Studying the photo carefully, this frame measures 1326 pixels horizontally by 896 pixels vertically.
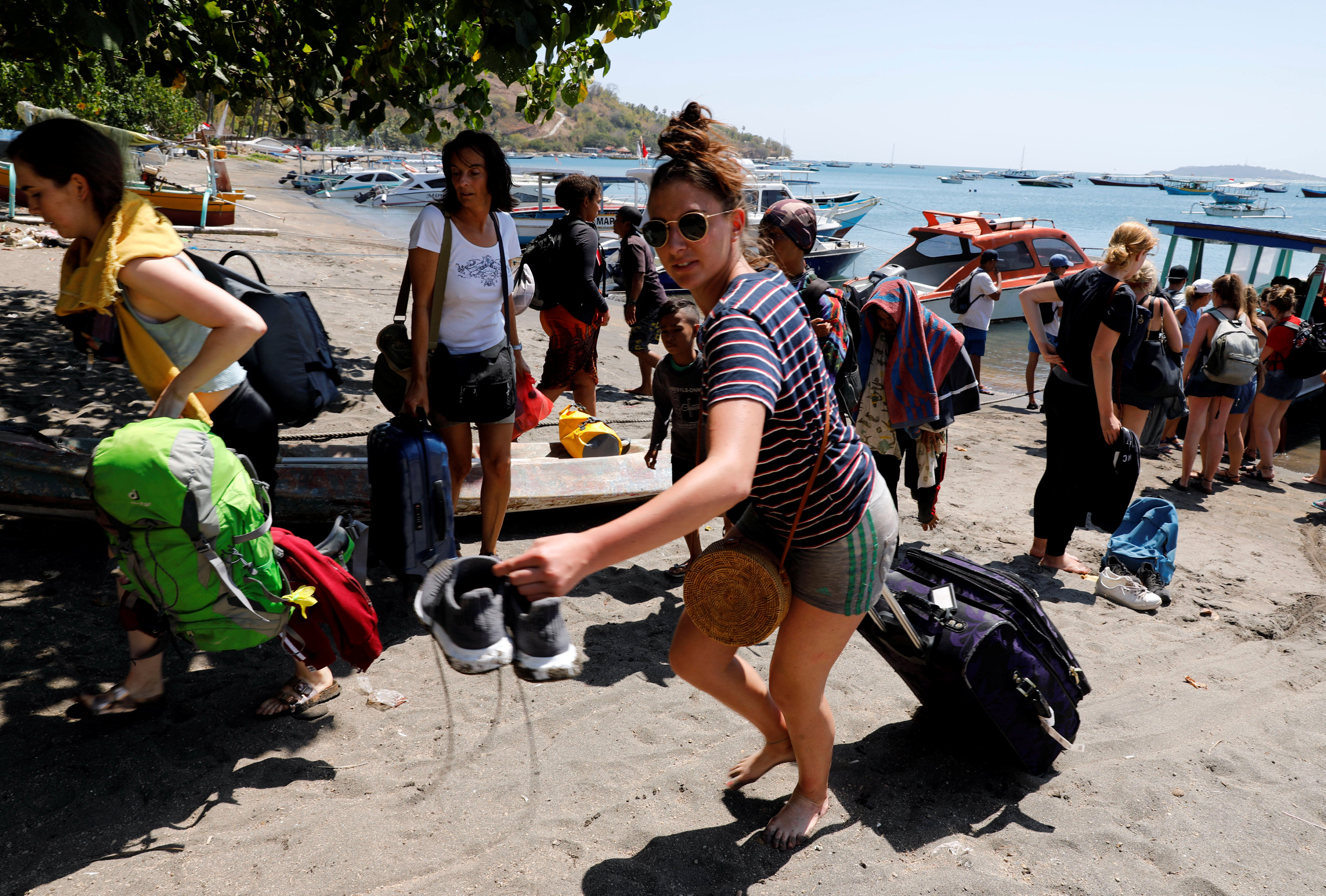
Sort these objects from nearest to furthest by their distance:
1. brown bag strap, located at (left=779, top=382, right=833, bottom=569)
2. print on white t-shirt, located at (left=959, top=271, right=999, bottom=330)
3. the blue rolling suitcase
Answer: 1. brown bag strap, located at (left=779, top=382, right=833, bottom=569)
2. the blue rolling suitcase
3. print on white t-shirt, located at (left=959, top=271, right=999, bottom=330)

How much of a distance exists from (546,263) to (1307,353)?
6.75 m

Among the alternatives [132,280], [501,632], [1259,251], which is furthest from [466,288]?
[1259,251]

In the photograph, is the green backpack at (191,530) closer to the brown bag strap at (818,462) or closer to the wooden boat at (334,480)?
the wooden boat at (334,480)

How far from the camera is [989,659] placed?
278cm

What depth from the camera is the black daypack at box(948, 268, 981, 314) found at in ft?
34.1

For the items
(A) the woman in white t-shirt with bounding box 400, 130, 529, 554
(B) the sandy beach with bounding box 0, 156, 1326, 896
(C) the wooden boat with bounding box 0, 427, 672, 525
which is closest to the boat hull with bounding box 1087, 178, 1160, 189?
(C) the wooden boat with bounding box 0, 427, 672, 525

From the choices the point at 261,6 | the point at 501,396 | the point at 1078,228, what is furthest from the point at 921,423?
the point at 1078,228

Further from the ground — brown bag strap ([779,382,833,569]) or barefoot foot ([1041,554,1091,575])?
brown bag strap ([779,382,833,569])

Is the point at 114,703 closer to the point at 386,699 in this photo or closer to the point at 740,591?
the point at 386,699

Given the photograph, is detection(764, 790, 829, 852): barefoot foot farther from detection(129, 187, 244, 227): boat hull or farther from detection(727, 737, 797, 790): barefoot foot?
detection(129, 187, 244, 227): boat hull

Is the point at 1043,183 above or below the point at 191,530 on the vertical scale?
above

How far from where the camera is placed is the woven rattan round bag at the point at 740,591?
2.16 meters

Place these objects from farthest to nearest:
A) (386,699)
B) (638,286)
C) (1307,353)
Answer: (638,286), (1307,353), (386,699)

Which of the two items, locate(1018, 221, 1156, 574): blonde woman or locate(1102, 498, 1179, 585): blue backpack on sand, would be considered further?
locate(1102, 498, 1179, 585): blue backpack on sand
